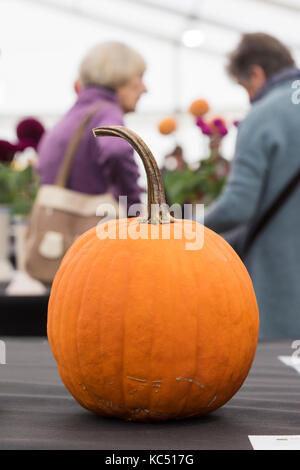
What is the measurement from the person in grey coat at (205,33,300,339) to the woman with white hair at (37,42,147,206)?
28cm

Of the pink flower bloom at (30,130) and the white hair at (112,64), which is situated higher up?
the white hair at (112,64)

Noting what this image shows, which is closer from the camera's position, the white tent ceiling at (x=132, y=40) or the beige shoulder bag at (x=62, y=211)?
the beige shoulder bag at (x=62, y=211)

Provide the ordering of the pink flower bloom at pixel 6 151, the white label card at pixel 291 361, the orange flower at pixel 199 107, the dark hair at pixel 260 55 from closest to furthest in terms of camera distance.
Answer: the white label card at pixel 291 361 < the orange flower at pixel 199 107 < the dark hair at pixel 260 55 < the pink flower bloom at pixel 6 151

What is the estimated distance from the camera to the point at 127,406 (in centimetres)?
59

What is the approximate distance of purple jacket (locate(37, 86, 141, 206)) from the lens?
176 cm

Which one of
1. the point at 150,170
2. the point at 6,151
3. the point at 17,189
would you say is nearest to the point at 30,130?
the point at 6,151

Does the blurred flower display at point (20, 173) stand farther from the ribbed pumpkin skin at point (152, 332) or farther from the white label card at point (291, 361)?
the ribbed pumpkin skin at point (152, 332)

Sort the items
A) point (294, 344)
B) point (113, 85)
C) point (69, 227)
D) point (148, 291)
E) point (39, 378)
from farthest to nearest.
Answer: point (113, 85), point (69, 227), point (294, 344), point (39, 378), point (148, 291)

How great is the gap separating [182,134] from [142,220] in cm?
861

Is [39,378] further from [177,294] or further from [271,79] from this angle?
[271,79]

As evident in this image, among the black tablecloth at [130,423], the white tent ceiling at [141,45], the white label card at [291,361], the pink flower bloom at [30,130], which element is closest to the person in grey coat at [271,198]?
the pink flower bloom at [30,130]

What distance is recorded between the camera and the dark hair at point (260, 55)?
6.32 feet

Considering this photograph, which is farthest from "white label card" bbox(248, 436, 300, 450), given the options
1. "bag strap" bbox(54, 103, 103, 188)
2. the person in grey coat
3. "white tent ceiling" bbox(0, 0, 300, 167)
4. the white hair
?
"white tent ceiling" bbox(0, 0, 300, 167)

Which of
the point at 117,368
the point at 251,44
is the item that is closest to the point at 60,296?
the point at 117,368
